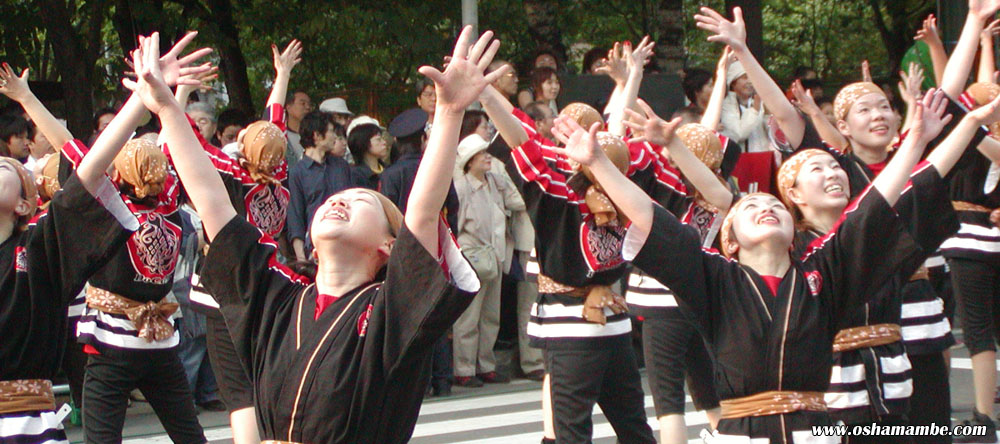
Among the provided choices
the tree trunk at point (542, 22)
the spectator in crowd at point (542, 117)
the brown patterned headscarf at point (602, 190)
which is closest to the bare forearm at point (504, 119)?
the brown patterned headscarf at point (602, 190)

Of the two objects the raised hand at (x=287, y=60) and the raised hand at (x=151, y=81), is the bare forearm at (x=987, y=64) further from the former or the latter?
the raised hand at (x=151, y=81)

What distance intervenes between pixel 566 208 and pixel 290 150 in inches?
181

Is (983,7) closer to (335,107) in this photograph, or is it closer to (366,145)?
(366,145)

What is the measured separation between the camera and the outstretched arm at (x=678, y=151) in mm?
4695

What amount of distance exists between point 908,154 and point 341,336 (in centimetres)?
204

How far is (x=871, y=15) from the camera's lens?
79.8 feet

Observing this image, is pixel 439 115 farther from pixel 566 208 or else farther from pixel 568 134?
pixel 566 208

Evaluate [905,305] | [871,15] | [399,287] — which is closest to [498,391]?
[905,305]

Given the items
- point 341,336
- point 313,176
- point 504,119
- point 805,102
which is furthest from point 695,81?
point 341,336

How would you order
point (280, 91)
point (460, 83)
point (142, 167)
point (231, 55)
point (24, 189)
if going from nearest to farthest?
point (460, 83) → point (24, 189) → point (142, 167) → point (280, 91) → point (231, 55)

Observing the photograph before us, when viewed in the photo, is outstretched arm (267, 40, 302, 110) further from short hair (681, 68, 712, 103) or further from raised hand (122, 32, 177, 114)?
short hair (681, 68, 712, 103)

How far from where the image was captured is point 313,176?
948cm

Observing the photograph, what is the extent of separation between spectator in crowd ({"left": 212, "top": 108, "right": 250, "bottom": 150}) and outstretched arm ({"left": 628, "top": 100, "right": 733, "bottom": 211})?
16.6 feet

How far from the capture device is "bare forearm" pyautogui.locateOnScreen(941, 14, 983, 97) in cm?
560
